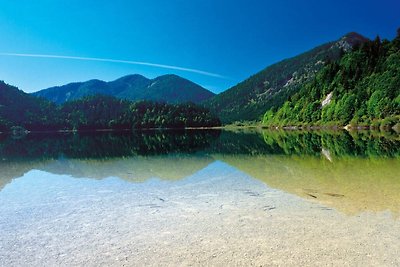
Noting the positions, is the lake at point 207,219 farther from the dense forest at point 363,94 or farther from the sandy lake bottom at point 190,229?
the dense forest at point 363,94

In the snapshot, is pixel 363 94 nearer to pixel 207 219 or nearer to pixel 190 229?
pixel 207 219

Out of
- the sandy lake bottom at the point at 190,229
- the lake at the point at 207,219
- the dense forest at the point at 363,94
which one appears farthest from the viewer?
the dense forest at the point at 363,94

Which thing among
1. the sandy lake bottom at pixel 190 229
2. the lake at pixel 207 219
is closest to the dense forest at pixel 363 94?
the lake at pixel 207 219

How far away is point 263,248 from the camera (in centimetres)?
1121

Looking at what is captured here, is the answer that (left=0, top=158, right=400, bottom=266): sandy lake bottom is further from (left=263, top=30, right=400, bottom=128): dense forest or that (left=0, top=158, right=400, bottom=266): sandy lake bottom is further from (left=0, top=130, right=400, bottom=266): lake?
(left=263, top=30, right=400, bottom=128): dense forest

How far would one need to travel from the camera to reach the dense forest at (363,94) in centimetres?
12700

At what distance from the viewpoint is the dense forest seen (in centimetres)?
12700

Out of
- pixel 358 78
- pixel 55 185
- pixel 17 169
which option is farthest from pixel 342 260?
pixel 358 78

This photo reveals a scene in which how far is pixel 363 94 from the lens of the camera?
148000mm

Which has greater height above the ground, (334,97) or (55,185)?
(334,97)

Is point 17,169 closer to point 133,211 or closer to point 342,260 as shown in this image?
point 133,211

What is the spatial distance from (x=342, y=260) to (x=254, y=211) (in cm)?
612

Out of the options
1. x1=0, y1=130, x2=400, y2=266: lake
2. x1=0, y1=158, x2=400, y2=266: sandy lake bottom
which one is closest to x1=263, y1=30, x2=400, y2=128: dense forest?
x1=0, y1=130, x2=400, y2=266: lake

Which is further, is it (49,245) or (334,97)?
(334,97)
